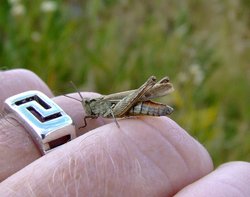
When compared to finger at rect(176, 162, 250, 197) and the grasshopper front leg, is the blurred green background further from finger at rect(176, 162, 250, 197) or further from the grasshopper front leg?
finger at rect(176, 162, 250, 197)

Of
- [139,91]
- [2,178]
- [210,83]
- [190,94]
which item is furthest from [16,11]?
[2,178]

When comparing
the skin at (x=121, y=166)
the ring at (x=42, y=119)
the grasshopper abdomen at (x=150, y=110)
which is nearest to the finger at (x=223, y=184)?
the skin at (x=121, y=166)

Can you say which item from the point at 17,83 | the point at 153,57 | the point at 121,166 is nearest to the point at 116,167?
the point at 121,166

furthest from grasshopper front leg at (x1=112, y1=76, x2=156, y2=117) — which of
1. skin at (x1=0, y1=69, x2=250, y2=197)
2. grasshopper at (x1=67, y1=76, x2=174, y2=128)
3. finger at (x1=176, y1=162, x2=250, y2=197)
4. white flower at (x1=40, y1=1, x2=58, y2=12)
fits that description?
white flower at (x1=40, y1=1, x2=58, y2=12)

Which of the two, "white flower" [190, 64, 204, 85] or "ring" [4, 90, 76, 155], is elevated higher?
"ring" [4, 90, 76, 155]

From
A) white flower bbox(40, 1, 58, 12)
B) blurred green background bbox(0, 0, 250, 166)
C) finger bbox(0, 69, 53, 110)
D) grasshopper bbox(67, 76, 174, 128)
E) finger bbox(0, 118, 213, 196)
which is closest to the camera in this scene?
finger bbox(0, 118, 213, 196)

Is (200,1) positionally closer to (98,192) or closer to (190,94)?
(190,94)

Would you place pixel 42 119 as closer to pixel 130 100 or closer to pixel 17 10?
pixel 130 100
